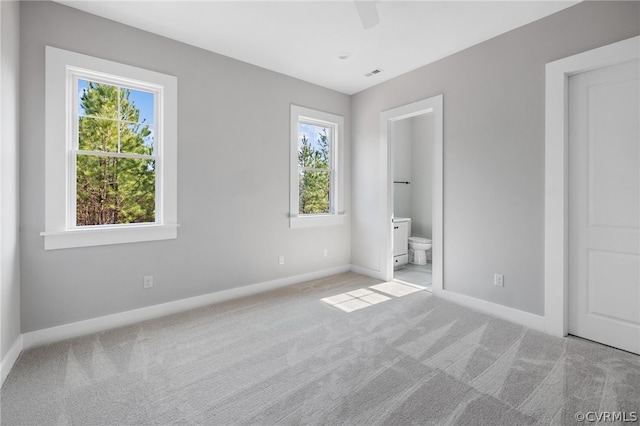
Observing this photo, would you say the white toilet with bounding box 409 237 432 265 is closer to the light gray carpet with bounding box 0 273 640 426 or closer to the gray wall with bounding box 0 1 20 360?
the light gray carpet with bounding box 0 273 640 426

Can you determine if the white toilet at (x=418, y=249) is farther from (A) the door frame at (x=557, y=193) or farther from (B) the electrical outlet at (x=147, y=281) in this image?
(B) the electrical outlet at (x=147, y=281)

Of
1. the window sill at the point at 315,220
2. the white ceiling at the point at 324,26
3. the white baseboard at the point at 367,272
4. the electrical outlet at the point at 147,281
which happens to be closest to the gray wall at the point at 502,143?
the white ceiling at the point at 324,26

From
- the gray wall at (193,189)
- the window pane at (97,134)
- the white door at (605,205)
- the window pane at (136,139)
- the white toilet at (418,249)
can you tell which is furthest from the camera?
the white toilet at (418,249)

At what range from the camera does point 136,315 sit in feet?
9.53

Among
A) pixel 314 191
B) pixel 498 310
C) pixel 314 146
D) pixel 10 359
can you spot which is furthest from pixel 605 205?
pixel 10 359

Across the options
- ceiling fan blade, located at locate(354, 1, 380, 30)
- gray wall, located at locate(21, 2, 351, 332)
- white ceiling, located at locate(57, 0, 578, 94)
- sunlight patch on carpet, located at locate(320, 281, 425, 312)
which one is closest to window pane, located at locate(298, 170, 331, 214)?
gray wall, located at locate(21, 2, 351, 332)

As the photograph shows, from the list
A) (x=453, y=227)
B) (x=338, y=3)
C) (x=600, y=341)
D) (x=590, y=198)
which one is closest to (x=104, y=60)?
(x=338, y=3)

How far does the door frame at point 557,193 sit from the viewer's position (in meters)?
2.57

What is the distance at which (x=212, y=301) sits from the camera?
3.39 meters

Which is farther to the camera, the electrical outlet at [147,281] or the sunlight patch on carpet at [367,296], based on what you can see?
the sunlight patch on carpet at [367,296]

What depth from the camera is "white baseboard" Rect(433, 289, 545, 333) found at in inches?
108

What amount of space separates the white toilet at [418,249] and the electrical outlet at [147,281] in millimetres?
4053

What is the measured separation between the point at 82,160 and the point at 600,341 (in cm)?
470

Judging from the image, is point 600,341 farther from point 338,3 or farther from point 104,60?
point 104,60
